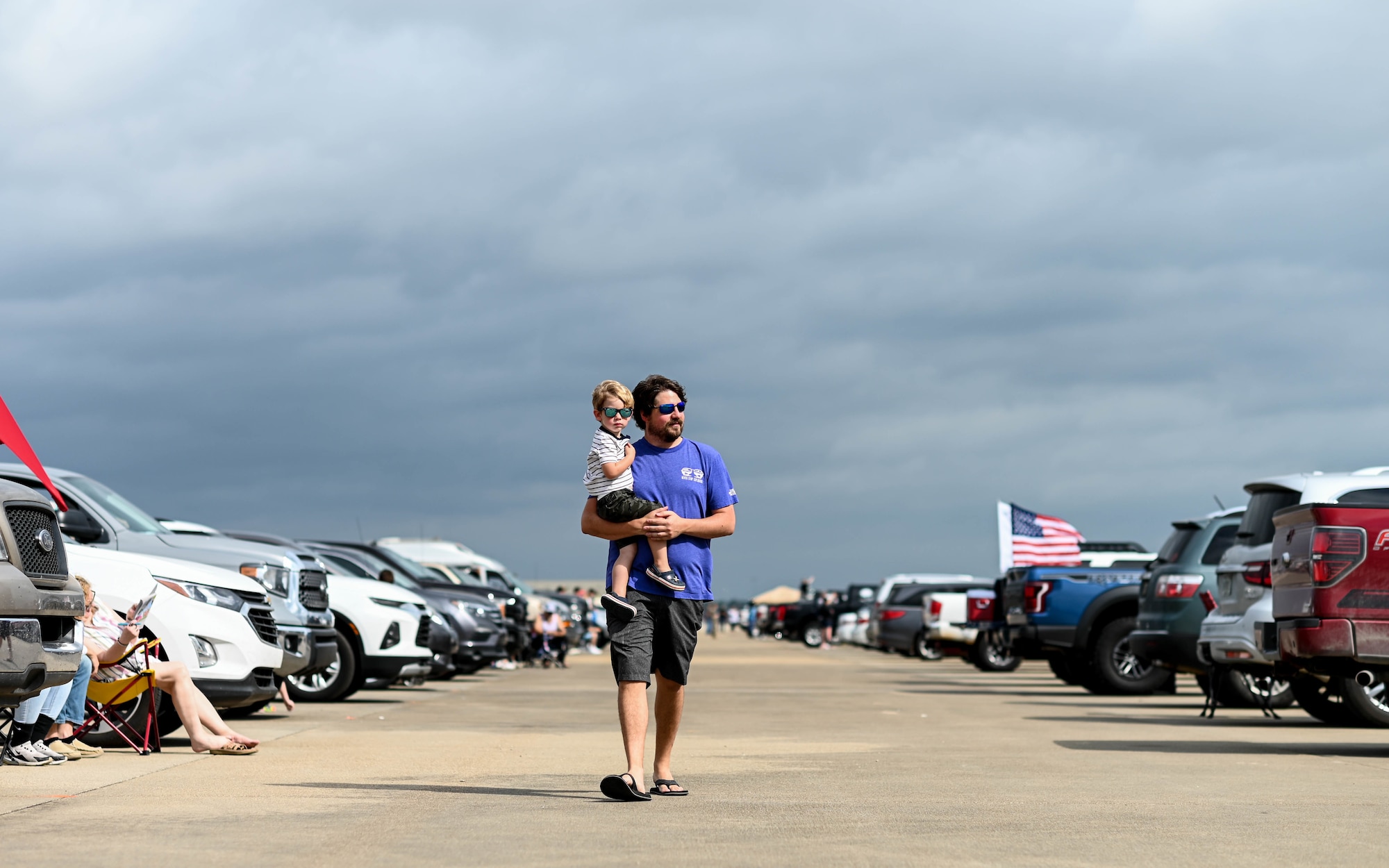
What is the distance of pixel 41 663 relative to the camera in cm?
829

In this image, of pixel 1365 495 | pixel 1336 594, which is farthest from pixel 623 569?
pixel 1365 495

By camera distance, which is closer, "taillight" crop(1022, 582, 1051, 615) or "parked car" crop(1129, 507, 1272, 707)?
"parked car" crop(1129, 507, 1272, 707)

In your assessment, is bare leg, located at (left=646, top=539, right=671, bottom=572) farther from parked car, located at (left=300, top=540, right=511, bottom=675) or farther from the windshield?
parked car, located at (left=300, top=540, right=511, bottom=675)

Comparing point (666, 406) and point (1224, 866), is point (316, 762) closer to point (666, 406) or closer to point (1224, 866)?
point (666, 406)

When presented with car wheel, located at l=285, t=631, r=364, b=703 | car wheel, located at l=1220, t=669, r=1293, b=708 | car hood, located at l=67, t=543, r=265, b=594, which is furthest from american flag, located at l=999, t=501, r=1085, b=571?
car hood, located at l=67, t=543, r=265, b=594

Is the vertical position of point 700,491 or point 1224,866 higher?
point 700,491

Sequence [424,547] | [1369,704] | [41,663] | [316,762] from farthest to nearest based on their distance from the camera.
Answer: [424,547] < [1369,704] < [316,762] < [41,663]

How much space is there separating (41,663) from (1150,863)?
4702 mm

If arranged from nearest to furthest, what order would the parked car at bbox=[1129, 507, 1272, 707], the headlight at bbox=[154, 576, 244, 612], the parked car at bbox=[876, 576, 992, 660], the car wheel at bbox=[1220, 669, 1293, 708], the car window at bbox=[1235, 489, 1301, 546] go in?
the headlight at bbox=[154, 576, 244, 612] → the car window at bbox=[1235, 489, 1301, 546] → the parked car at bbox=[1129, 507, 1272, 707] → the car wheel at bbox=[1220, 669, 1293, 708] → the parked car at bbox=[876, 576, 992, 660]

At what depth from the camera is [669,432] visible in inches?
366

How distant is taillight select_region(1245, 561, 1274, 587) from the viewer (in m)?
14.9

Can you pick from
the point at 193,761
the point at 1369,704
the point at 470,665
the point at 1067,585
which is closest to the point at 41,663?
the point at 193,761

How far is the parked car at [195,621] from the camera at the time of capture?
12.9 m

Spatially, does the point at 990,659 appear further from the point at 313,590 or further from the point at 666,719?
the point at 666,719
